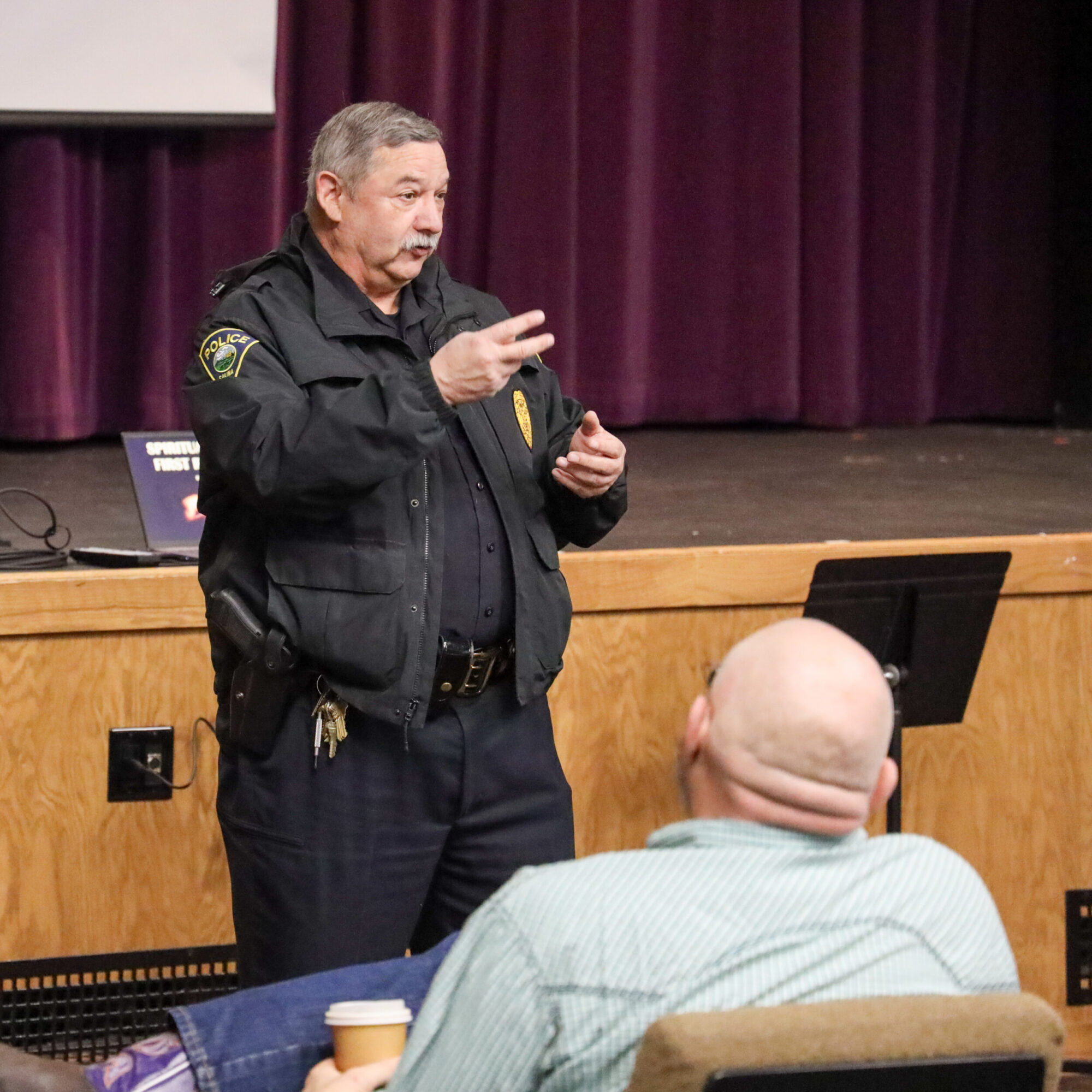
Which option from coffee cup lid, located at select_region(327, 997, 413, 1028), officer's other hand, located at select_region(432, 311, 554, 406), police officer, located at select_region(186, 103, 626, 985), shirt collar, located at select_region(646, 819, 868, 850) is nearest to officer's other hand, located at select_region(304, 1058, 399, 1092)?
coffee cup lid, located at select_region(327, 997, 413, 1028)

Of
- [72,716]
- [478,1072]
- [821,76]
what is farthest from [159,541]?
[821,76]

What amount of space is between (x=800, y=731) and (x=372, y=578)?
2.60 ft

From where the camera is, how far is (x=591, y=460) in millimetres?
→ 1830

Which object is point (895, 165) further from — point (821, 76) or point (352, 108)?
point (352, 108)

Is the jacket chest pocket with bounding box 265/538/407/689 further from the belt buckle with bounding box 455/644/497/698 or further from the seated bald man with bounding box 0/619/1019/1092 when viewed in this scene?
the seated bald man with bounding box 0/619/1019/1092

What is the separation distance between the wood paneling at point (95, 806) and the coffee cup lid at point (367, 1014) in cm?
128

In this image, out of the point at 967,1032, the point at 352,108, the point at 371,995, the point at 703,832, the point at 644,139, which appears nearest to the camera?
the point at 967,1032

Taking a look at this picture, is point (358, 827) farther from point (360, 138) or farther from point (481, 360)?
point (360, 138)

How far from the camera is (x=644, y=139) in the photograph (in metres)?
4.89

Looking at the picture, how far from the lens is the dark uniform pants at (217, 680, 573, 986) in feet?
5.93

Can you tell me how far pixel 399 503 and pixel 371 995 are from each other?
64cm

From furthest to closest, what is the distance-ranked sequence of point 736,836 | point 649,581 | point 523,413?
point 649,581
point 523,413
point 736,836

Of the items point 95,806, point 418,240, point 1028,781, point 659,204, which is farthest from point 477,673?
point 659,204

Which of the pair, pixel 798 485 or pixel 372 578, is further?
pixel 798 485
